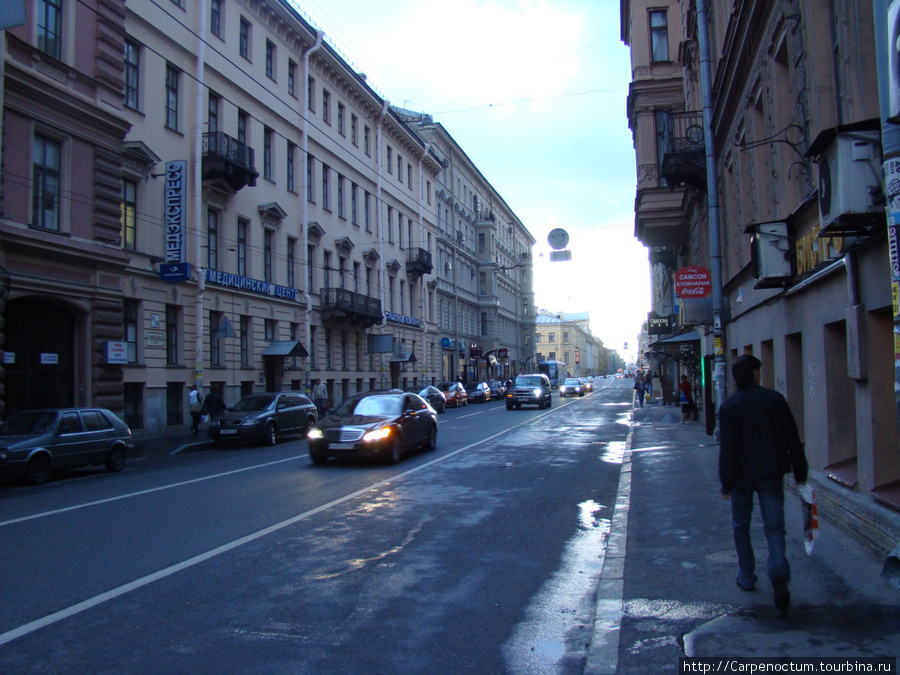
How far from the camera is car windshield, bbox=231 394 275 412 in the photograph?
21.1 metres

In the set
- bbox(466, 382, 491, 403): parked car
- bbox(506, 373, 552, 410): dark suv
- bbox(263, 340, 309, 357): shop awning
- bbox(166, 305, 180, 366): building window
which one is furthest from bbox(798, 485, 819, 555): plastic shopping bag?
bbox(466, 382, 491, 403): parked car

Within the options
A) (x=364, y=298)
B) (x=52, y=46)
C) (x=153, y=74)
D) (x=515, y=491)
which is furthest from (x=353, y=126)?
(x=515, y=491)

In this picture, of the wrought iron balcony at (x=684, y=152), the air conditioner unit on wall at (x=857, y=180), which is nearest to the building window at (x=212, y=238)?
the wrought iron balcony at (x=684, y=152)

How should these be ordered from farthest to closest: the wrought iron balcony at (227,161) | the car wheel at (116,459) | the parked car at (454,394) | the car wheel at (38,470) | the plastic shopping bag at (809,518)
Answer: the parked car at (454,394), the wrought iron balcony at (227,161), the car wheel at (116,459), the car wheel at (38,470), the plastic shopping bag at (809,518)

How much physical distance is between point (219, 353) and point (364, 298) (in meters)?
12.1

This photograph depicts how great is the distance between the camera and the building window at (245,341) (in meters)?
28.5

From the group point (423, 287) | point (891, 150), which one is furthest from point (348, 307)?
point (891, 150)

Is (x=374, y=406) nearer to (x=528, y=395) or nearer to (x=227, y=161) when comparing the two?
(x=227, y=161)

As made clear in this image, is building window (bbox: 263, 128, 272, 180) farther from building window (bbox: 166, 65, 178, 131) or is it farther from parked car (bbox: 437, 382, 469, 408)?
parked car (bbox: 437, 382, 469, 408)

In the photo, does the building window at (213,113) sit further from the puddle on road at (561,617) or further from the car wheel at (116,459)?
the puddle on road at (561,617)

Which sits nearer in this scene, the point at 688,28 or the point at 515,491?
the point at 515,491

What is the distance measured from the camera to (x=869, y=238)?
6.31m

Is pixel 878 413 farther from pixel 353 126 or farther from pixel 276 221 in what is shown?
pixel 353 126

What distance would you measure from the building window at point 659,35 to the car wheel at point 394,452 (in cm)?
1868
